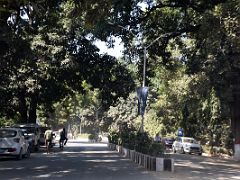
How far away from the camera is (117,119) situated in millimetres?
98750

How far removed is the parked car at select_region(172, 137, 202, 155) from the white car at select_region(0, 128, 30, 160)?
2600cm

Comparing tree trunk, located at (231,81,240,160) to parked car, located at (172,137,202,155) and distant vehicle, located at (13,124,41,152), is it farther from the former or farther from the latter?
distant vehicle, located at (13,124,41,152)

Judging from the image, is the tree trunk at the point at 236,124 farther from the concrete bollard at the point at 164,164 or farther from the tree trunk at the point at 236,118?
the concrete bollard at the point at 164,164

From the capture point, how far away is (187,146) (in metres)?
50.5

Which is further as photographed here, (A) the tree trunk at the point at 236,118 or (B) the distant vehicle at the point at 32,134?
(A) the tree trunk at the point at 236,118

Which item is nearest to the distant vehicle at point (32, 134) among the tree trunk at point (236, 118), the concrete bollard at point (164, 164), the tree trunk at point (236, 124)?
the tree trunk at point (236, 118)

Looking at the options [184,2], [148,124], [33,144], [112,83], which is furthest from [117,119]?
[184,2]

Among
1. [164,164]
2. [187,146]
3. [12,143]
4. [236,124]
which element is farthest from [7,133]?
[187,146]

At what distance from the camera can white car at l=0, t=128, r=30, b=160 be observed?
25603mm

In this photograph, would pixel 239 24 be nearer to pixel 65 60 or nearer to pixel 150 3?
pixel 150 3

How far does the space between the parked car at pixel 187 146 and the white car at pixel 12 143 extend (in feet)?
85.3

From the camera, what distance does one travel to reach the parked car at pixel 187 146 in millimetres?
50188

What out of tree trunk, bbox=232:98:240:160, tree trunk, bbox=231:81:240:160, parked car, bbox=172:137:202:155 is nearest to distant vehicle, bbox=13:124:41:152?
tree trunk, bbox=231:81:240:160

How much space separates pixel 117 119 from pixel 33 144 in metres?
63.0
